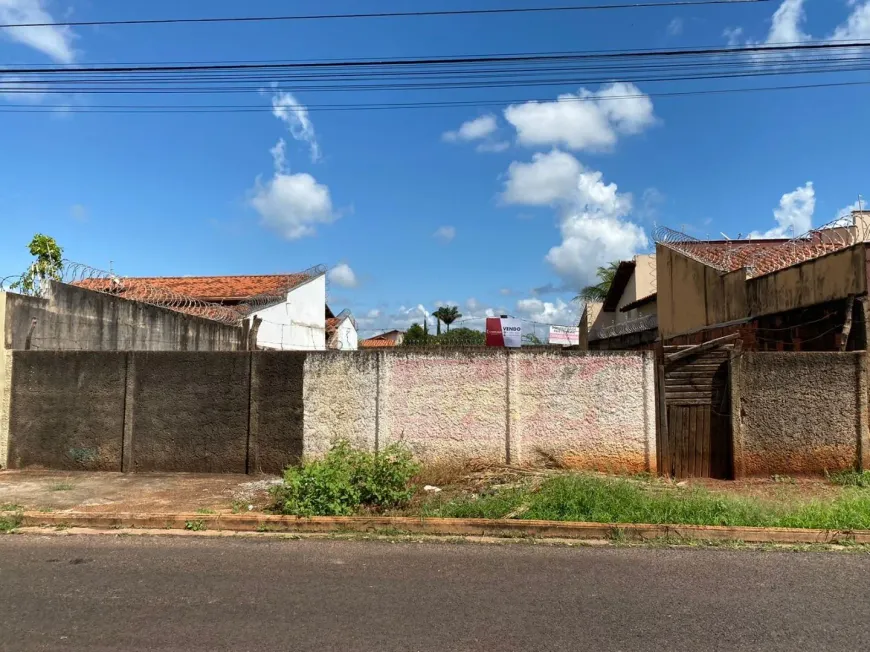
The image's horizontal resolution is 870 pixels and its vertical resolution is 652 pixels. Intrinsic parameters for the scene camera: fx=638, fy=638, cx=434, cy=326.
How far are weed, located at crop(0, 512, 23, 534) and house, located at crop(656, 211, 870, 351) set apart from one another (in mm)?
9483

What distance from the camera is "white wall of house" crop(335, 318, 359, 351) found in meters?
34.0

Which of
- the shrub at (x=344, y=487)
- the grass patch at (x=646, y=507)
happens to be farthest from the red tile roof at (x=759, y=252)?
the shrub at (x=344, y=487)

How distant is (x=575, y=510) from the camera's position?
648 centimetres

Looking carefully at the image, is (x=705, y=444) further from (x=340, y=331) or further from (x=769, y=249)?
(x=340, y=331)

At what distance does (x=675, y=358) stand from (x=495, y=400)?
247 cm

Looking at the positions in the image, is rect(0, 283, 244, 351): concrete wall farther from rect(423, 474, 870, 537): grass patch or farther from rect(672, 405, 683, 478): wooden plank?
rect(672, 405, 683, 478): wooden plank

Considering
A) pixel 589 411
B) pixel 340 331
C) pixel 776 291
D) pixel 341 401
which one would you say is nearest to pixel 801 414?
pixel 589 411

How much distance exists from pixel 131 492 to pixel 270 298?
51.8ft

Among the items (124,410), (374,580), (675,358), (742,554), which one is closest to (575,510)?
(742,554)

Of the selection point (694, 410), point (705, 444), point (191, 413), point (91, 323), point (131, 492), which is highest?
point (91, 323)

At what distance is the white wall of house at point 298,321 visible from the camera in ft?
75.6

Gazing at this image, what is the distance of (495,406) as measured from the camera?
8.62 m

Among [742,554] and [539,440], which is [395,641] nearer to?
[742,554]

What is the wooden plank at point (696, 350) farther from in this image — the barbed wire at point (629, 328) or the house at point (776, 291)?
the barbed wire at point (629, 328)
